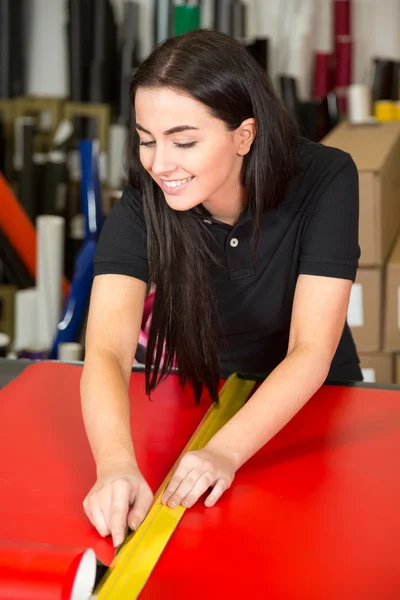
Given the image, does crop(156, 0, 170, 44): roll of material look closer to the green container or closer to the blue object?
the green container

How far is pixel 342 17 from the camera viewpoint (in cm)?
321

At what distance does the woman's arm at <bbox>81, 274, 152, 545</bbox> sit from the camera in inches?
40.6

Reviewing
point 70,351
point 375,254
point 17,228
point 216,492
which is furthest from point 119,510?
point 17,228

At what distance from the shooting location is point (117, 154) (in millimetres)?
3309

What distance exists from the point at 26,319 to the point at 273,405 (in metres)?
1.80

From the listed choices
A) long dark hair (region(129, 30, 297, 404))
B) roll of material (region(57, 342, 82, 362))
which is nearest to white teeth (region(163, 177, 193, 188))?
long dark hair (region(129, 30, 297, 404))

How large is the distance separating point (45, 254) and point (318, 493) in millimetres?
1835

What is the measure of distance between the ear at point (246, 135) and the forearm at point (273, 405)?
0.31 meters

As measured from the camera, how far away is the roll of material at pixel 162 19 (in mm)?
3184

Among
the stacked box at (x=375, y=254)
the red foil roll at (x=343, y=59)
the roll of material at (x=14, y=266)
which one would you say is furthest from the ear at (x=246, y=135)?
the red foil roll at (x=343, y=59)

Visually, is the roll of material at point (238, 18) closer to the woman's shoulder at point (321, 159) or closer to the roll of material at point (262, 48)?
the roll of material at point (262, 48)

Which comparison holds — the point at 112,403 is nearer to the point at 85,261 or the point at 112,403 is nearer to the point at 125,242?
the point at 125,242

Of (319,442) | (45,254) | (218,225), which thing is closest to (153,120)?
(218,225)

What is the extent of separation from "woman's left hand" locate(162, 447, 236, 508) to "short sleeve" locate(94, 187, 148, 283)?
0.37 m
